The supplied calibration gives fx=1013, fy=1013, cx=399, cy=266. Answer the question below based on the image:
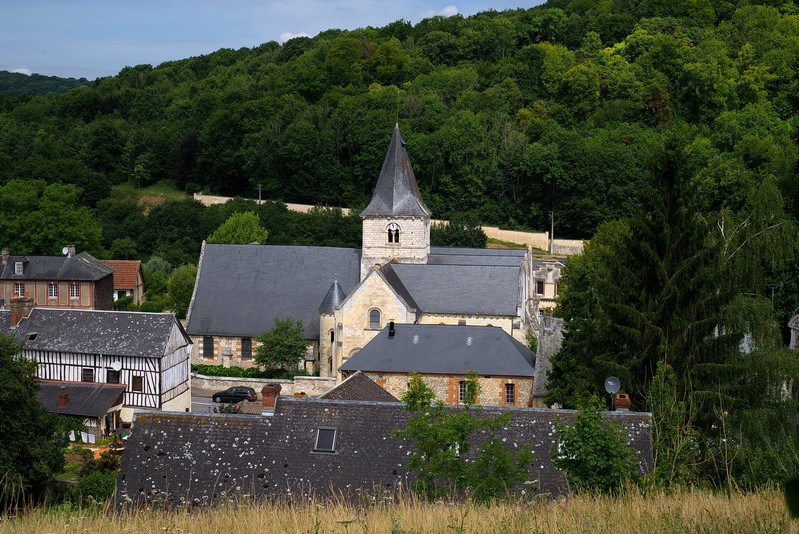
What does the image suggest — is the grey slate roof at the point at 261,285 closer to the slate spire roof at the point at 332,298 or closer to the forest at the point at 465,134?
the slate spire roof at the point at 332,298

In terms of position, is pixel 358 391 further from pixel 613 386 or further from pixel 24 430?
pixel 24 430

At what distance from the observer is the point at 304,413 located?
17.2m

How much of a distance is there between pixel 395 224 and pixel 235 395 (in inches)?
348

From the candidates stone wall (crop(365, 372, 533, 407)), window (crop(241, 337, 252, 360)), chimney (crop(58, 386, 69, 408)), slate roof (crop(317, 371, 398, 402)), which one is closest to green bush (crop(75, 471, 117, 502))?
slate roof (crop(317, 371, 398, 402))

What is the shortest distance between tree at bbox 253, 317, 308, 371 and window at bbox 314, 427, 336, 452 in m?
19.0

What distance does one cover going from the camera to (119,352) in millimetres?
30422

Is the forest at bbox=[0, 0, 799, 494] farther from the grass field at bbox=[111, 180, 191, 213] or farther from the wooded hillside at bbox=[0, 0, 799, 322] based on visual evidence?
the grass field at bbox=[111, 180, 191, 213]

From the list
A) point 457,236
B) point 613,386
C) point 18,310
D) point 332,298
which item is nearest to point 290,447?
point 613,386

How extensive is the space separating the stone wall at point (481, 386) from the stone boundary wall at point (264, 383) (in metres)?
4.13

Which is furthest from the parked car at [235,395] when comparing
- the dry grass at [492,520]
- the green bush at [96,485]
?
the dry grass at [492,520]

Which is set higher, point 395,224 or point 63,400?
point 395,224

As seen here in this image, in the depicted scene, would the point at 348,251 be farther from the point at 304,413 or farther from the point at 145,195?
the point at 145,195

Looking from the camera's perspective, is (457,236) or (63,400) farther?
(457,236)

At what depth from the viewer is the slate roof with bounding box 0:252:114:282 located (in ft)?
137
